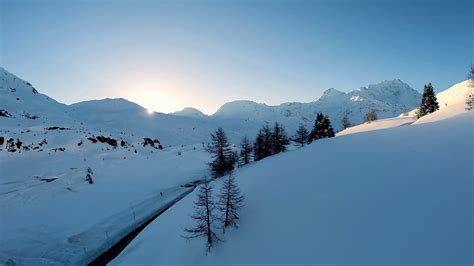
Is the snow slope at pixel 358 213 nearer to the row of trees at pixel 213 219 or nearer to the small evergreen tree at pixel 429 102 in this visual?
the row of trees at pixel 213 219

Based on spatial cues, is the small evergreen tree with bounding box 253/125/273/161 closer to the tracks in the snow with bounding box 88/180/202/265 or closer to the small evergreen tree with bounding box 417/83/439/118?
the tracks in the snow with bounding box 88/180/202/265

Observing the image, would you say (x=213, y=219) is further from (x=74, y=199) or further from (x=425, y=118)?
(x=425, y=118)

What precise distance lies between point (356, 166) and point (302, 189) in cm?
592

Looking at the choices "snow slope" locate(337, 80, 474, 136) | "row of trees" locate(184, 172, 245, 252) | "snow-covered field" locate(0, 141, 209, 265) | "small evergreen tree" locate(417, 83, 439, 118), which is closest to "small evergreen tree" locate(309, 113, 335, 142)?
"snow slope" locate(337, 80, 474, 136)

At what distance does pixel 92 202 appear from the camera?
35938 millimetres

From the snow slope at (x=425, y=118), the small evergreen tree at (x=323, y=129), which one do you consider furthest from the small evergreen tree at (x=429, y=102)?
the small evergreen tree at (x=323, y=129)

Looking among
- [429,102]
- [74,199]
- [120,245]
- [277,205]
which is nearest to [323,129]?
[429,102]

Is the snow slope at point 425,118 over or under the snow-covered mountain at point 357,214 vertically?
over

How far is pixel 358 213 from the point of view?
62.0 ft

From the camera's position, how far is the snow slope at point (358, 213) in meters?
15.3

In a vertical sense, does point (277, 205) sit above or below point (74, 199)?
above

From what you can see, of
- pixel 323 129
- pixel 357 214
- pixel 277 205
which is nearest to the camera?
pixel 357 214

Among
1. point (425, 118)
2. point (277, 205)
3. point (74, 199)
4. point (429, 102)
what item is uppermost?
point (429, 102)

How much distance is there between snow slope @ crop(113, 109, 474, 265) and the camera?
15289 mm
